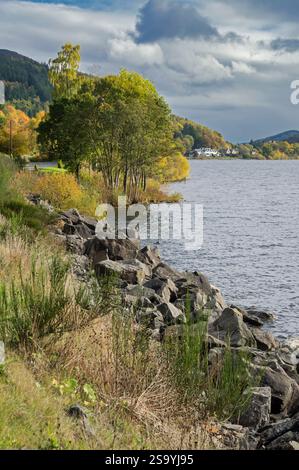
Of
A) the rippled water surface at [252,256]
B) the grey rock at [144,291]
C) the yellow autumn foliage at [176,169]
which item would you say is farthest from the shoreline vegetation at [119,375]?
the yellow autumn foliage at [176,169]

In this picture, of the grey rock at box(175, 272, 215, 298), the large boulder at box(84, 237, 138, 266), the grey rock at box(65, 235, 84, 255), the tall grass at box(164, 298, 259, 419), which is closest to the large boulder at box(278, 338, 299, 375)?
the grey rock at box(175, 272, 215, 298)

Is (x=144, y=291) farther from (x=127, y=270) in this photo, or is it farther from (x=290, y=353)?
(x=290, y=353)

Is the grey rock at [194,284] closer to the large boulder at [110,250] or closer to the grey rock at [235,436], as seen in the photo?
the large boulder at [110,250]

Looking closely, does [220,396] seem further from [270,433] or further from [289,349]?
[289,349]

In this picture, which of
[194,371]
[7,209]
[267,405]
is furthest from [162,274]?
[194,371]

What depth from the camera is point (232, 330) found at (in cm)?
1345

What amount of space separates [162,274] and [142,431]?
14644 mm

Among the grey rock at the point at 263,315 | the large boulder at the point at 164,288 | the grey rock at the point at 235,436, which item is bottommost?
the grey rock at the point at 263,315

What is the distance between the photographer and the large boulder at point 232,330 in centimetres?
1278

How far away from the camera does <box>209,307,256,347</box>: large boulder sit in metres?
12.8

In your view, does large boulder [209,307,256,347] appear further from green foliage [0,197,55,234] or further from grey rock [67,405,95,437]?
grey rock [67,405,95,437]

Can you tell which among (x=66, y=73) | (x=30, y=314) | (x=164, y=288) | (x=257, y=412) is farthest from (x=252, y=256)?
(x=66, y=73)

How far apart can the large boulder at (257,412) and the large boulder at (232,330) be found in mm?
3200

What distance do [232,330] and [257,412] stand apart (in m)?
4.73
